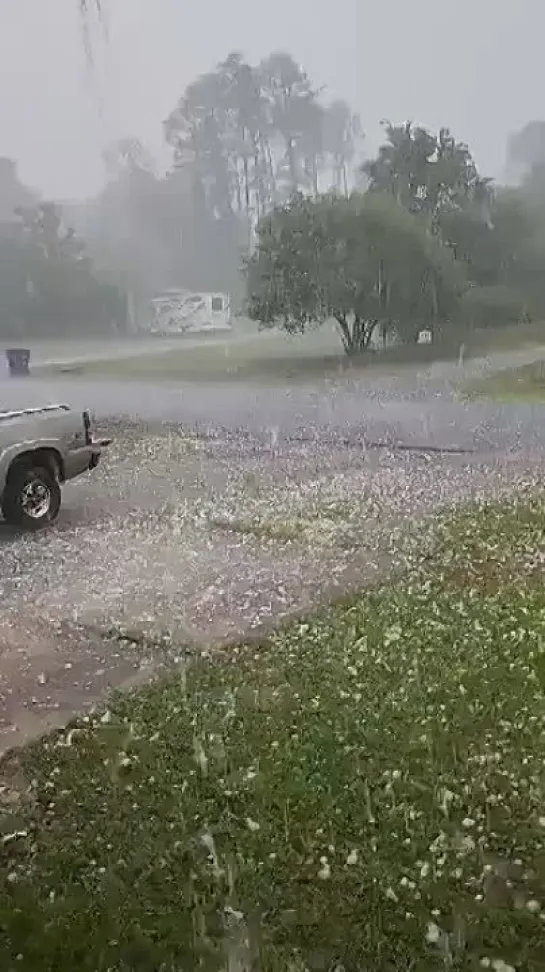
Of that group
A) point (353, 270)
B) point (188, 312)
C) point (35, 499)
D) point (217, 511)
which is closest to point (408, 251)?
point (353, 270)

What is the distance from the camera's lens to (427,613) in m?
2.12

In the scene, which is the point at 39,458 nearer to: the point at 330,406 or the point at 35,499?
the point at 35,499

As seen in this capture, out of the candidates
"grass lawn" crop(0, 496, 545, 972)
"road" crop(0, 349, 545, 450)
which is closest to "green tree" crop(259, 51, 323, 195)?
"road" crop(0, 349, 545, 450)

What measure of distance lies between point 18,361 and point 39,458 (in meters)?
0.86

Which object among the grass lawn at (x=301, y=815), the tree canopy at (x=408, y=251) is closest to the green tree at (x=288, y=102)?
the tree canopy at (x=408, y=251)

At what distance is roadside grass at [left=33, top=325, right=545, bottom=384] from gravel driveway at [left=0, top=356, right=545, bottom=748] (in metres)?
0.06

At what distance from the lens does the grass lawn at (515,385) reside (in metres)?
3.83

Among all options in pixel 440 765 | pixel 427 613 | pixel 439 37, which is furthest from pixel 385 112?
pixel 440 765

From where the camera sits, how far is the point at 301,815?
1.38 meters

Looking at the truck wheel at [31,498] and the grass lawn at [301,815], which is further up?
the truck wheel at [31,498]

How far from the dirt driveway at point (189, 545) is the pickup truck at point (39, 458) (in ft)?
0.25

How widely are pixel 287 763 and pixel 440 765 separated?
234mm

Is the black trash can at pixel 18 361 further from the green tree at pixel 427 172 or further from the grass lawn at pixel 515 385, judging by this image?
the grass lawn at pixel 515 385

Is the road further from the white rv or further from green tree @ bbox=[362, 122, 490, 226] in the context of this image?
green tree @ bbox=[362, 122, 490, 226]
